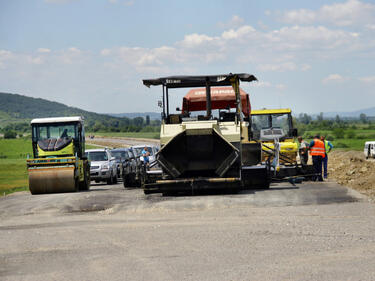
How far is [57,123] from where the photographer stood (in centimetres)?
2544

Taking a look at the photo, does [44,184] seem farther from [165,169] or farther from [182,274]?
[182,274]

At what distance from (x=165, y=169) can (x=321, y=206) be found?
535 centimetres

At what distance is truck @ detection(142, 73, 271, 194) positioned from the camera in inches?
730

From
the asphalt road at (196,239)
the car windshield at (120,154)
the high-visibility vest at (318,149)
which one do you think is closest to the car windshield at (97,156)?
the car windshield at (120,154)

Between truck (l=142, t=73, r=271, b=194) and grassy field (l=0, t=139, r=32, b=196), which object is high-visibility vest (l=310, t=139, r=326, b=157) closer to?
truck (l=142, t=73, r=271, b=194)

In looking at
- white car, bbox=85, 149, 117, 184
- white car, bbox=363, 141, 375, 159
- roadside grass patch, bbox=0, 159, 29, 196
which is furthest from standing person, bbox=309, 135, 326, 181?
white car, bbox=363, 141, 375, 159

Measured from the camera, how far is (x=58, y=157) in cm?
2500

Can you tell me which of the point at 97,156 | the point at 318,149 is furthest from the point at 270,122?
the point at 97,156

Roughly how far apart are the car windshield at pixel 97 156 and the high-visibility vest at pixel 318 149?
1051 cm

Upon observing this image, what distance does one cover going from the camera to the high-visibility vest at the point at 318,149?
2384 centimetres

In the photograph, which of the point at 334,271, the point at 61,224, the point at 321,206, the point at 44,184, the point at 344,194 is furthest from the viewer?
the point at 44,184

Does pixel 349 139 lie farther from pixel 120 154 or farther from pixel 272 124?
pixel 272 124

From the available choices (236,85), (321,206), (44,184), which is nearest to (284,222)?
(321,206)

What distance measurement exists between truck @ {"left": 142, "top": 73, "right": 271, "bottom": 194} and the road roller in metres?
5.70
